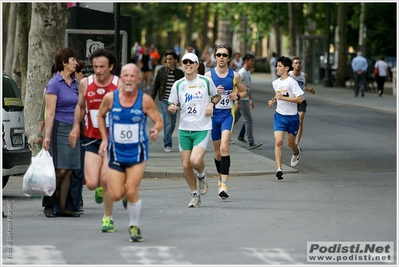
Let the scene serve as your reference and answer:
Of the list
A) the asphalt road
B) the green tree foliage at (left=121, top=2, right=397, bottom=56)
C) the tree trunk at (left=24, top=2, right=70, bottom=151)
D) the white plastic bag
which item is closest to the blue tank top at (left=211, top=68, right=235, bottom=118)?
the asphalt road

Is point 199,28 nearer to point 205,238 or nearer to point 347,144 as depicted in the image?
point 347,144

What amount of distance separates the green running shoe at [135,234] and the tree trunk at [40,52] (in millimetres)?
6969

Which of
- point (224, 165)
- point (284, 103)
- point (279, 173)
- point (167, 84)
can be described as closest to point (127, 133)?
point (224, 165)

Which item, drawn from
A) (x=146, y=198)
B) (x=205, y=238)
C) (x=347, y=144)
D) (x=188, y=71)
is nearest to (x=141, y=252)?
(x=205, y=238)

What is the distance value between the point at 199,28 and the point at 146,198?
3870 inches

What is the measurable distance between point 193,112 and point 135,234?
8.24 ft

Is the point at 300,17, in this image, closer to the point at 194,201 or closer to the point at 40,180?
the point at 194,201

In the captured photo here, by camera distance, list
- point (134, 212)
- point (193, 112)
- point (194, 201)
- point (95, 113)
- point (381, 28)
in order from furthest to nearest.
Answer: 1. point (381, 28)
2. point (194, 201)
3. point (193, 112)
4. point (95, 113)
5. point (134, 212)

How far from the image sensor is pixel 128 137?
8.56m

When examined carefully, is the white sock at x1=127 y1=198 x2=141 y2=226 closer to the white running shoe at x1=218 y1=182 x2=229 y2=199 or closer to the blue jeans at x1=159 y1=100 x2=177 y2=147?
the white running shoe at x1=218 y1=182 x2=229 y2=199

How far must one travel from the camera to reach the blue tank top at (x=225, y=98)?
39.1 ft

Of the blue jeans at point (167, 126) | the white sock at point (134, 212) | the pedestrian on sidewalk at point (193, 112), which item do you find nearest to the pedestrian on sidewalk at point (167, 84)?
the blue jeans at point (167, 126)

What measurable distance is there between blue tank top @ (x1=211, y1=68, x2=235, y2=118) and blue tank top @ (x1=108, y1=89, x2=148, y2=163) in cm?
336

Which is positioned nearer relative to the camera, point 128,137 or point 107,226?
point 128,137
